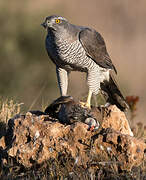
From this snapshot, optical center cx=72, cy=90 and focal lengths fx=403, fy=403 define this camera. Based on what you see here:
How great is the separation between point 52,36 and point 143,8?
12.8m

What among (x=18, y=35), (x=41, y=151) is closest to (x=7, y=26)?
(x=18, y=35)

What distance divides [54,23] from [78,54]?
1.85 feet

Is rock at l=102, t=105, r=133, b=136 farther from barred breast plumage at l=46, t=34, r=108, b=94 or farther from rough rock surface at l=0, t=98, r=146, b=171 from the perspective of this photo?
barred breast plumage at l=46, t=34, r=108, b=94

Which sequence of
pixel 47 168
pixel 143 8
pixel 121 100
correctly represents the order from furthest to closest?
1. pixel 143 8
2. pixel 121 100
3. pixel 47 168

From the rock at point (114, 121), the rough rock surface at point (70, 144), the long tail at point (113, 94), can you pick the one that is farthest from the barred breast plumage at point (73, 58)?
the rough rock surface at point (70, 144)

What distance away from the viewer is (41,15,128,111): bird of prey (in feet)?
17.7

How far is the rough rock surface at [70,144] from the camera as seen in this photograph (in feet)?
12.5

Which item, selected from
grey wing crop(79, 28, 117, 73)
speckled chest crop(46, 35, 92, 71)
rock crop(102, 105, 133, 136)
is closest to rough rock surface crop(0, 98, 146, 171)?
rock crop(102, 105, 133, 136)

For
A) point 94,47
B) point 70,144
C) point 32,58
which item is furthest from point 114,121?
point 32,58

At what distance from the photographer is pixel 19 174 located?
3975mm

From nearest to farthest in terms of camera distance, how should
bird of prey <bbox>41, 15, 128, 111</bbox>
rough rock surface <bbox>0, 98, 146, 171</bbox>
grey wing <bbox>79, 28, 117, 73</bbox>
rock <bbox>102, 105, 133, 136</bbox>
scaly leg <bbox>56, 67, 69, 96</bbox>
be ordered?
rough rock surface <bbox>0, 98, 146, 171</bbox> < rock <bbox>102, 105, 133, 136</bbox> < bird of prey <bbox>41, 15, 128, 111</bbox> < grey wing <bbox>79, 28, 117, 73</bbox> < scaly leg <bbox>56, 67, 69, 96</bbox>

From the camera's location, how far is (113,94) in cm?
616

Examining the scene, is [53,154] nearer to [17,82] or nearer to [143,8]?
[17,82]

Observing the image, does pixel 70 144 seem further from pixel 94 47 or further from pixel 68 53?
pixel 94 47
